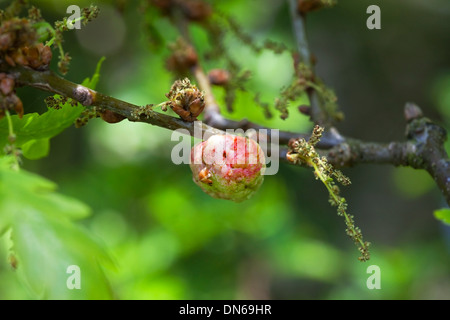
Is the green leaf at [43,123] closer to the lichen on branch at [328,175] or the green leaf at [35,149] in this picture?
the green leaf at [35,149]

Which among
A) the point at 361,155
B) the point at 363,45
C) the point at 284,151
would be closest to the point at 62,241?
the point at 284,151

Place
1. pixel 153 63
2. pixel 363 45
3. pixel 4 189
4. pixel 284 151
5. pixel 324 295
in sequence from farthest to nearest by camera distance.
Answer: pixel 363 45, pixel 324 295, pixel 153 63, pixel 284 151, pixel 4 189

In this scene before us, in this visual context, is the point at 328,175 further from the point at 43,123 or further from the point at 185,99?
the point at 43,123

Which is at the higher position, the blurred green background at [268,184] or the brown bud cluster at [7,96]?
the blurred green background at [268,184]

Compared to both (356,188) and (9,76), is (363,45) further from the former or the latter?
(9,76)

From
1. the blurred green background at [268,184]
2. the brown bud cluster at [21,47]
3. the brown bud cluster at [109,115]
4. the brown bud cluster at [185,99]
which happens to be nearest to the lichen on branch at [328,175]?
the brown bud cluster at [185,99]

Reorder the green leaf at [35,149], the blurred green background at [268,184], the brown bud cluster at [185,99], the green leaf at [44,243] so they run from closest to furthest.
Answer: the green leaf at [44,243] < the brown bud cluster at [185,99] < the green leaf at [35,149] < the blurred green background at [268,184]

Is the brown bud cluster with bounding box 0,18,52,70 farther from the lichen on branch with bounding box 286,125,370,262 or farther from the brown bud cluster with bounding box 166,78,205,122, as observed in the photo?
the lichen on branch with bounding box 286,125,370,262
